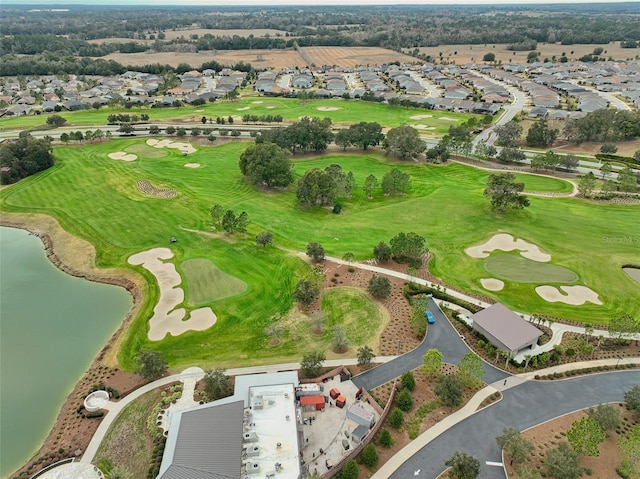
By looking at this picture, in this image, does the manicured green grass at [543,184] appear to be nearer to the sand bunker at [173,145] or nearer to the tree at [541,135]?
the tree at [541,135]

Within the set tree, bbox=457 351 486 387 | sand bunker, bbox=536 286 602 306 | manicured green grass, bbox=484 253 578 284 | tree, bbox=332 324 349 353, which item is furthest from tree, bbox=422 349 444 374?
manicured green grass, bbox=484 253 578 284

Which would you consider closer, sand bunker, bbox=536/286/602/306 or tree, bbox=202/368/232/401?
tree, bbox=202/368/232/401

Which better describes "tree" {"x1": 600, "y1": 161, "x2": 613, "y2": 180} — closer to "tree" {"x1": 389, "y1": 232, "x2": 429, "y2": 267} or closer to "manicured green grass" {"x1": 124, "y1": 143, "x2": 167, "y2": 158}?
"tree" {"x1": 389, "y1": 232, "x2": 429, "y2": 267}

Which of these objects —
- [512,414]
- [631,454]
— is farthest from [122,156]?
[631,454]

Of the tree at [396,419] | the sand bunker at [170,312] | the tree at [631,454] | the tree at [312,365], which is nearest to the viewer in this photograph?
the tree at [631,454]

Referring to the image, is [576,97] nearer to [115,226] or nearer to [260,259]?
[260,259]

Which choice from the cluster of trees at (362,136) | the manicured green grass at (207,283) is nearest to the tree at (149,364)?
the manicured green grass at (207,283)
